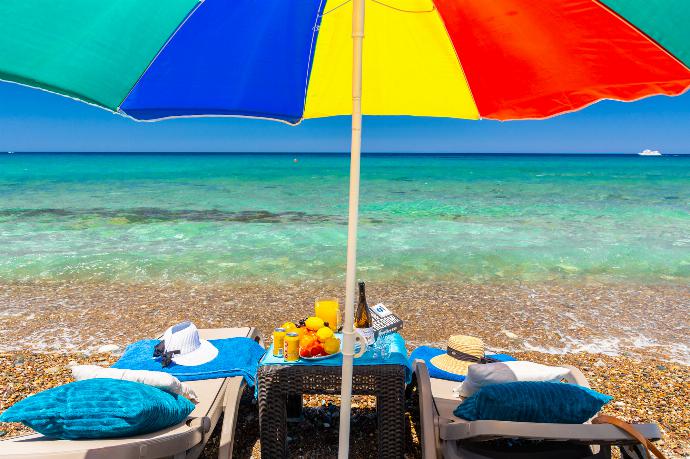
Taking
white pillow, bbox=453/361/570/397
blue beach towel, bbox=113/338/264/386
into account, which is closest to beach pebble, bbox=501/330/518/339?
white pillow, bbox=453/361/570/397

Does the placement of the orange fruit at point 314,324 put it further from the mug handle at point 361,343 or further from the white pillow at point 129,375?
the white pillow at point 129,375

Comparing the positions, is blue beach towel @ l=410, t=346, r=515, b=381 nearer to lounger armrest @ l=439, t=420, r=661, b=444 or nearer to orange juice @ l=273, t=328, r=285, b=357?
orange juice @ l=273, t=328, r=285, b=357

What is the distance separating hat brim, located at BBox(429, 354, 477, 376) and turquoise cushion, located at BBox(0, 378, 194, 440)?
1947 mm

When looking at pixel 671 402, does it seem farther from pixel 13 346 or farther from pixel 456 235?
pixel 456 235

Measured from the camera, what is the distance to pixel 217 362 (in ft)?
11.4

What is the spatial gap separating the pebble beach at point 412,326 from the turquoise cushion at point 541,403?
1.30m

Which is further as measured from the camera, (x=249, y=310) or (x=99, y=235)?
(x=99, y=235)

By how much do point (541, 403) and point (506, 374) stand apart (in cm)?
32

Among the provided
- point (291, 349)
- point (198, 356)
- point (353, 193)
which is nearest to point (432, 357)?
point (291, 349)

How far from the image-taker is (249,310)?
646cm

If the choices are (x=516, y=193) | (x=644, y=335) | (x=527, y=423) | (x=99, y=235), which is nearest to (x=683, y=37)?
(x=527, y=423)

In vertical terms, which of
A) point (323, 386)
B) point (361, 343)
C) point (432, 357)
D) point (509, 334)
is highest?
point (361, 343)

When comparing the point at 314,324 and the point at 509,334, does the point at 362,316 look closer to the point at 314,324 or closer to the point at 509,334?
the point at 314,324

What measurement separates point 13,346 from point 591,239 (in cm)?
1202
